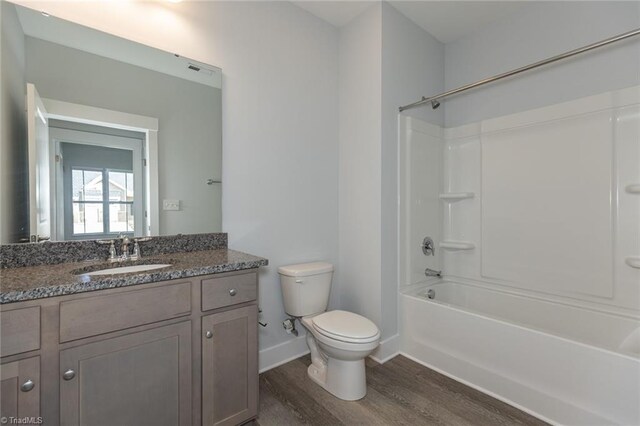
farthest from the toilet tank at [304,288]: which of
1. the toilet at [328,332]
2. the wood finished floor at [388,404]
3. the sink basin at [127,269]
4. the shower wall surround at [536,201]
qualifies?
the sink basin at [127,269]

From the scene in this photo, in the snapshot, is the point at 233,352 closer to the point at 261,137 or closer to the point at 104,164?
the point at 104,164

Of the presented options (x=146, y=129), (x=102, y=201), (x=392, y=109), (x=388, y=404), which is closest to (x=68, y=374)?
(x=102, y=201)

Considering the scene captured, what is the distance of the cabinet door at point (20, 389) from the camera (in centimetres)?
93

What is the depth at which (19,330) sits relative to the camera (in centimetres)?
95

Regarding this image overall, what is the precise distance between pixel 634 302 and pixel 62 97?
3.36 metres

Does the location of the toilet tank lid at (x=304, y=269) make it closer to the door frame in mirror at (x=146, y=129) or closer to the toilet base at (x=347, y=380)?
the toilet base at (x=347, y=380)

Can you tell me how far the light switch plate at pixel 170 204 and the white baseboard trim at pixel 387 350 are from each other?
1675 millimetres

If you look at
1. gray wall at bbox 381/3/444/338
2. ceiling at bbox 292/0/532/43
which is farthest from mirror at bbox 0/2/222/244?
gray wall at bbox 381/3/444/338

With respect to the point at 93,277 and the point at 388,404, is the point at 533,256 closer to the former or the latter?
the point at 388,404

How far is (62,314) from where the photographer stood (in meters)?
1.02

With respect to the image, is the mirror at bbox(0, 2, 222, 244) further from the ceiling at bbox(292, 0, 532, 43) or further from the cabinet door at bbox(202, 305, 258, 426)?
the ceiling at bbox(292, 0, 532, 43)

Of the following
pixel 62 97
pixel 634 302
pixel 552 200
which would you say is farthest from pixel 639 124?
pixel 62 97

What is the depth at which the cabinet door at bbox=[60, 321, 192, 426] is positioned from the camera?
3.45ft

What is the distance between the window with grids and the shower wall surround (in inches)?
72.1
